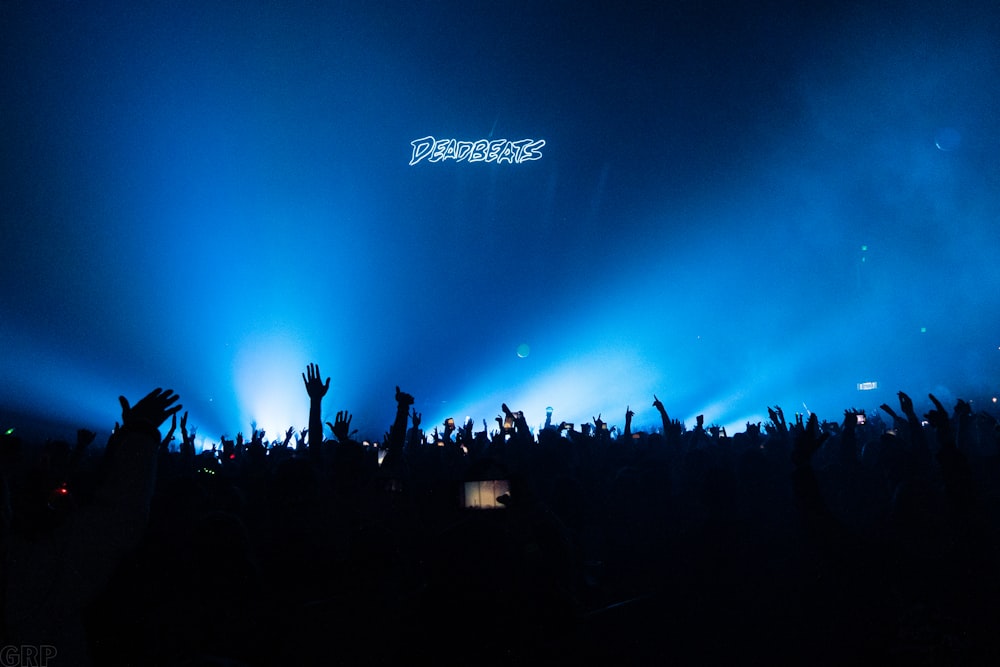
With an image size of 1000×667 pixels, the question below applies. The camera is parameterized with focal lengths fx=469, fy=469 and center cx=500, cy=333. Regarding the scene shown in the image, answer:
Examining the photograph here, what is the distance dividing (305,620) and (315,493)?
2364 mm

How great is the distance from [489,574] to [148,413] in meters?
2.60

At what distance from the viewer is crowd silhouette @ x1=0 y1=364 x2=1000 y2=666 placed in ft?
9.02

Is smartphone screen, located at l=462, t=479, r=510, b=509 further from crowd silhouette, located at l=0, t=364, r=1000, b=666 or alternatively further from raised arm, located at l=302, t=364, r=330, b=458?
raised arm, located at l=302, t=364, r=330, b=458

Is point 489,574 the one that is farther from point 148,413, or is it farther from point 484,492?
point 484,492

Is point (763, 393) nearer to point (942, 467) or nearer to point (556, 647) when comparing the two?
point (942, 467)

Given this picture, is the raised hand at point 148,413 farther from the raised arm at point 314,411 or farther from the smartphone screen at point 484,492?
the raised arm at point 314,411

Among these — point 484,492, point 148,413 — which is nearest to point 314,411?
point 484,492

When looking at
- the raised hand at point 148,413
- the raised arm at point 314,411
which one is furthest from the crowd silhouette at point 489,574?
the raised arm at point 314,411

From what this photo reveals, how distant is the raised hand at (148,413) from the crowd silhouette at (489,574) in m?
0.02

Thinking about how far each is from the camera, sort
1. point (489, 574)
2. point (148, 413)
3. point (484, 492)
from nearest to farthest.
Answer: point (148, 413) → point (489, 574) → point (484, 492)

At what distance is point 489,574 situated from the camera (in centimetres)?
352

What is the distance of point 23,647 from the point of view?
2209 mm

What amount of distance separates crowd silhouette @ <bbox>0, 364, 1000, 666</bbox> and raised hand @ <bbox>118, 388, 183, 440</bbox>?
0.02 metres

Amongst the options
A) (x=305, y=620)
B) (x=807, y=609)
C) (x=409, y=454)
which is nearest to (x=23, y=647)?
(x=305, y=620)
